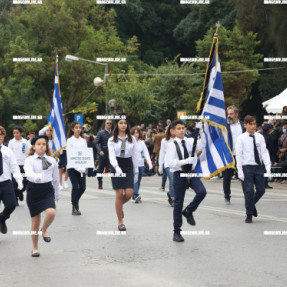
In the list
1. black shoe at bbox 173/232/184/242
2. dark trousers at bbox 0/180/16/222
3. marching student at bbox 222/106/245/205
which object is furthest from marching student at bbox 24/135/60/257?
marching student at bbox 222/106/245/205

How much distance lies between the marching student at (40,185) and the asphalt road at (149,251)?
432mm

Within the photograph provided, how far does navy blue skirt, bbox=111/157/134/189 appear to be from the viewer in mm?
10094

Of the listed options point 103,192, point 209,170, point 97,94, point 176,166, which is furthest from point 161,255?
point 97,94

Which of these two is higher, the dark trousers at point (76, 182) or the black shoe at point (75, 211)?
the dark trousers at point (76, 182)

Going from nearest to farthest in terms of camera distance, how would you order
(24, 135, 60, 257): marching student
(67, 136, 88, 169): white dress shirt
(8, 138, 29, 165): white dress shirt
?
(24, 135, 60, 257): marching student < (67, 136, 88, 169): white dress shirt < (8, 138, 29, 165): white dress shirt

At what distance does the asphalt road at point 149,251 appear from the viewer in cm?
664

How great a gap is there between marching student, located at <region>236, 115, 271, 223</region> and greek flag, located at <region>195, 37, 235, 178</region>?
754 mm

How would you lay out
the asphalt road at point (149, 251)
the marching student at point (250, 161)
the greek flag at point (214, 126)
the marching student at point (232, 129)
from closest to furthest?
1. the asphalt road at point (149, 251)
2. the greek flag at point (214, 126)
3. the marching student at point (250, 161)
4. the marching student at point (232, 129)

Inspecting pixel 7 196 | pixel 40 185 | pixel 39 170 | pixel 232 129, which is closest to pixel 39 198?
pixel 40 185

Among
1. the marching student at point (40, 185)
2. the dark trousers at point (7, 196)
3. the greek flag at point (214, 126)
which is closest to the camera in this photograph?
the marching student at point (40, 185)

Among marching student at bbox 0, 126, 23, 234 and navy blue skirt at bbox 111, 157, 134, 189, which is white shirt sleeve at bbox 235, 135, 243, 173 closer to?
navy blue skirt at bbox 111, 157, 134, 189

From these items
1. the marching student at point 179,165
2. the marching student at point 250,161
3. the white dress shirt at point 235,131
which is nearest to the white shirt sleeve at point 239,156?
the marching student at point 250,161

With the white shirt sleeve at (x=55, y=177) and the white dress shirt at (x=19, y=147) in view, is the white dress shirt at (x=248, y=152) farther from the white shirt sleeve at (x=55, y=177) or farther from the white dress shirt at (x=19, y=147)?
the white dress shirt at (x=19, y=147)

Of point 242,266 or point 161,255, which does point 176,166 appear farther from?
point 242,266
